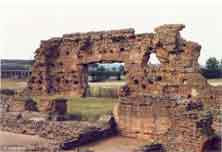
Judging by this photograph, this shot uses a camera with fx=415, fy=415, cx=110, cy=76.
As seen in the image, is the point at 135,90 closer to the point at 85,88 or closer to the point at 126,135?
the point at 85,88

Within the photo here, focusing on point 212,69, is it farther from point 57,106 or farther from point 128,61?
point 57,106

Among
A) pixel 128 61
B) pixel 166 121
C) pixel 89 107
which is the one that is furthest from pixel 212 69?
pixel 166 121

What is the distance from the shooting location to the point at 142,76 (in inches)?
1009

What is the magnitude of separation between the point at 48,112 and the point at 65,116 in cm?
86

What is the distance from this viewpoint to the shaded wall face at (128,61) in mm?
23859

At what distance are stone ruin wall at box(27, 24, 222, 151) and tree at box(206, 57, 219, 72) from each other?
65.3ft

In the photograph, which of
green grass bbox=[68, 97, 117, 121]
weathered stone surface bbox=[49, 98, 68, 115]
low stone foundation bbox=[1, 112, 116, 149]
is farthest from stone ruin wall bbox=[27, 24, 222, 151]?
weathered stone surface bbox=[49, 98, 68, 115]

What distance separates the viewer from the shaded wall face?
23859 mm

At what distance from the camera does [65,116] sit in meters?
20.3

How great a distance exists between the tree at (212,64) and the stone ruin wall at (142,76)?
19915 mm

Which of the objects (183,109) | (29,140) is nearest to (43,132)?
(29,140)

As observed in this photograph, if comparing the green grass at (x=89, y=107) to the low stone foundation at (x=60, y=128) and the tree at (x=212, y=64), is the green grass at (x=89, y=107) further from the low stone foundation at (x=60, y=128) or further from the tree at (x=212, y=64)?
the tree at (x=212, y=64)

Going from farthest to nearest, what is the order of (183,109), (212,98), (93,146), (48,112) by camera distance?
(212,98) < (48,112) < (93,146) < (183,109)

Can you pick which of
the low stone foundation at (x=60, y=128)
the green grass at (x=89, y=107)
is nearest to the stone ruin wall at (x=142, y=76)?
the low stone foundation at (x=60, y=128)
